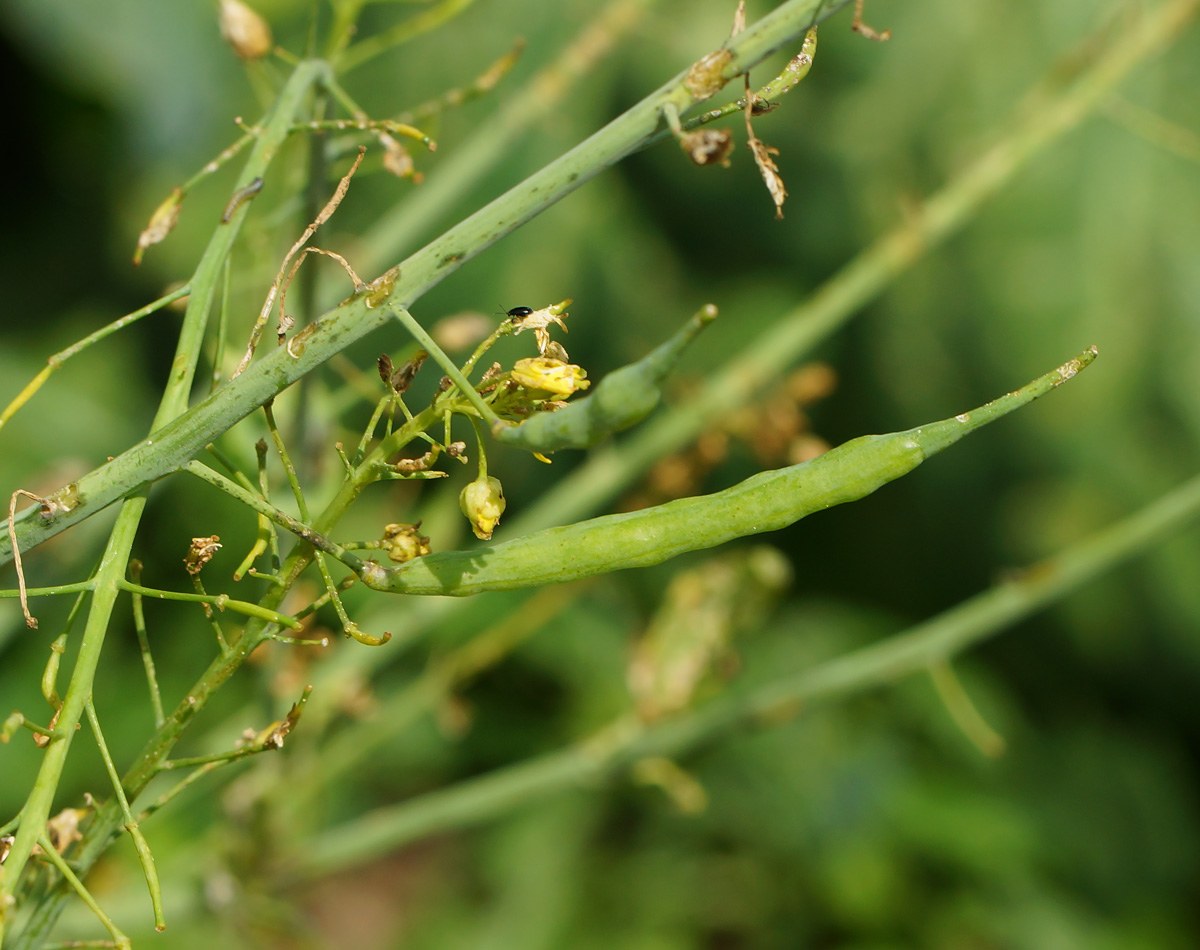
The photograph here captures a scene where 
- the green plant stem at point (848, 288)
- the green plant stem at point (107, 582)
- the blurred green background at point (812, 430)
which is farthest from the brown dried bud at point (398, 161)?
the blurred green background at point (812, 430)

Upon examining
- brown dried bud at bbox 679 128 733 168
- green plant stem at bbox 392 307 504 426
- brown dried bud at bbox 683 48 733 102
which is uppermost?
brown dried bud at bbox 683 48 733 102

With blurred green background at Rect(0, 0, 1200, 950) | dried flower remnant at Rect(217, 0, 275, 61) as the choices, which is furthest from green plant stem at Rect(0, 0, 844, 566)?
blurred green background at Rect(0, 0, 1200, 950)

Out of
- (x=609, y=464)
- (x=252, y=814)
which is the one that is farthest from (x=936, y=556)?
(x=252, y=814)

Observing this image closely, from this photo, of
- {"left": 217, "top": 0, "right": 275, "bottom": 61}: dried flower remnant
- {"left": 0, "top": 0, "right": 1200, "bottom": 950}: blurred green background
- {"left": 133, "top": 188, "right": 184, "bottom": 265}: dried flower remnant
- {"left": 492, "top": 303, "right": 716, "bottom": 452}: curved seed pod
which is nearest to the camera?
{"left": 492, "top": 303, "right": 716, "bottom": 452}: curved seed pod

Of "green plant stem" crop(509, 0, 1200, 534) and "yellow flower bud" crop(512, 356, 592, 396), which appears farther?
"green plant stem" crop(509, 0, 1200, 534)

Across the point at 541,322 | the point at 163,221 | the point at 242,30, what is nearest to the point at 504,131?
the point at 242,30

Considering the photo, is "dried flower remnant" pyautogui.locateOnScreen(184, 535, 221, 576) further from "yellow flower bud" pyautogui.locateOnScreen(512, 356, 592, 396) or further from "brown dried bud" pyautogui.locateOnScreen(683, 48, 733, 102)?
"brown dried bud" pyautogui.locateOnScreen(683, 48, 733, 102)

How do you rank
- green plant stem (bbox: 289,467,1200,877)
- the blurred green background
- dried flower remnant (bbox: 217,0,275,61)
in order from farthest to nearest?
the blurred green background, green plant stem (bbox: 289,467,1200,877), dried flower remnant (bbox: 217,0,275,61)
